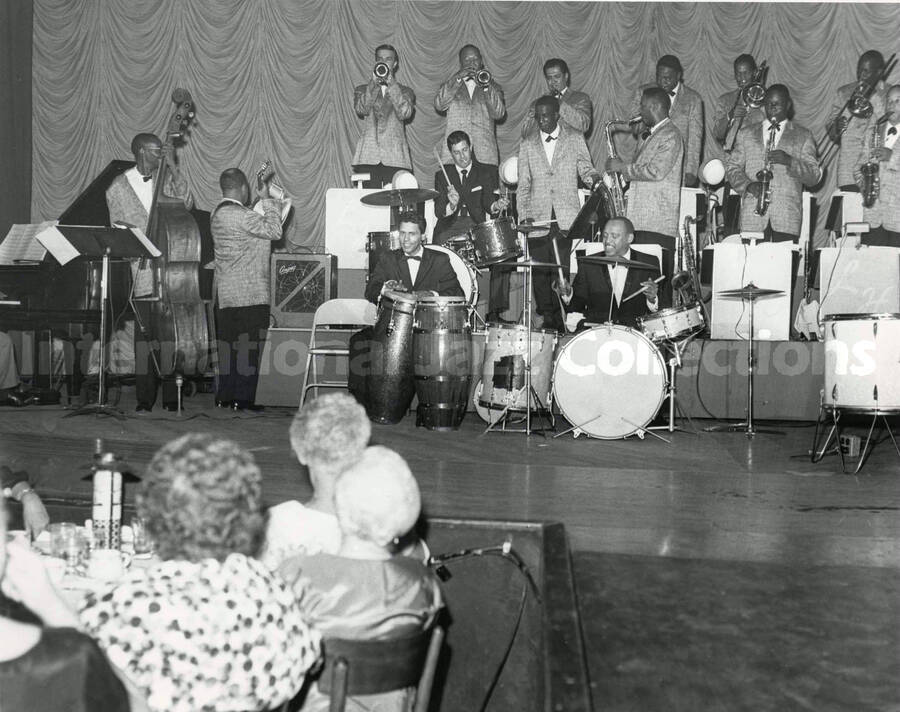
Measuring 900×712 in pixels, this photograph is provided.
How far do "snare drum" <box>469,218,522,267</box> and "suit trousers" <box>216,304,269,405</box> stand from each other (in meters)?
1.67

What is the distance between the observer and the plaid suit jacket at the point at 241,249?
22.5ft

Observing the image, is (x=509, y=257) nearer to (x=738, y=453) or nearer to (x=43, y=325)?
(x=738, y=453)

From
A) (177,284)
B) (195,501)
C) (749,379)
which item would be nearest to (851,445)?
(749,379)

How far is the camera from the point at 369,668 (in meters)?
1.64

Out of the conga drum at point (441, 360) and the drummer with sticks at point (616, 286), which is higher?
the drummer with sticks at point (616, 286)

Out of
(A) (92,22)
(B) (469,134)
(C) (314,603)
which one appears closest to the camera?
(C) (314,603)

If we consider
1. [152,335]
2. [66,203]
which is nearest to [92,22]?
[66,203]

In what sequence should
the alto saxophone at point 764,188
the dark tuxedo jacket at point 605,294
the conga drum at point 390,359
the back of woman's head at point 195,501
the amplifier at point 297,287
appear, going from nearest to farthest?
the back of woman's head at point 195,501 < the conga drum at point 390,359 < the dark tuxedo jacket at point 605,294 < the amplifier at point 297,287 < the alto saxophone at point 764,188

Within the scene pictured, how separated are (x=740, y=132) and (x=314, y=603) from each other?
7509 mm

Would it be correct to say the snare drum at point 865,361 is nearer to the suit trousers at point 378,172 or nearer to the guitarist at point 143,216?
the guitarist at point 143,216

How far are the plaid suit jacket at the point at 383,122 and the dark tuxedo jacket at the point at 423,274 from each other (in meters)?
2.68

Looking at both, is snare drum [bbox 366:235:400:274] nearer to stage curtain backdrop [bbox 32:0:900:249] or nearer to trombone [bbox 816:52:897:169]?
stage curtain backdrop [bbox 32:0:900:249]

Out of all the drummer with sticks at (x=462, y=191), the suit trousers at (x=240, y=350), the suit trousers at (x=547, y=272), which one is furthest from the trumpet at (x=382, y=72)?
the suit trousers at (x=240, y=350)

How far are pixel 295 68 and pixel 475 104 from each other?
87.4 inches
